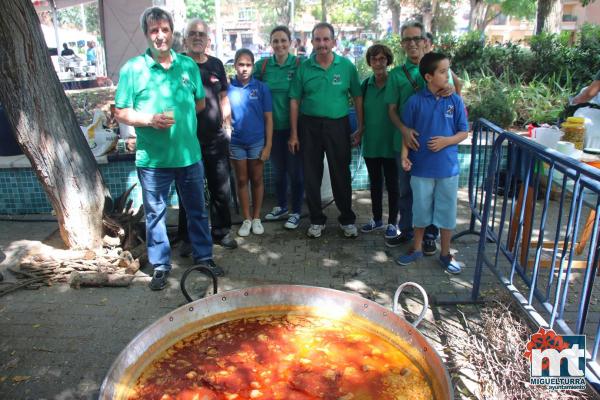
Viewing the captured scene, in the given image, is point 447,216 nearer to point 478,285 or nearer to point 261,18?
point 478,285

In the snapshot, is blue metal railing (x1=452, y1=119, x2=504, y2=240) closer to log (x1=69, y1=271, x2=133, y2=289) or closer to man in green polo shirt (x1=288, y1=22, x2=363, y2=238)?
man in green polo shirt (x1=288, y1=22, x2=363, y2=238)

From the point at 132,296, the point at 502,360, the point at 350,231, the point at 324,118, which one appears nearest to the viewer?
the point at 502,360

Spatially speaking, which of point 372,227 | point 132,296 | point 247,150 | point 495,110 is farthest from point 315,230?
point 495,110

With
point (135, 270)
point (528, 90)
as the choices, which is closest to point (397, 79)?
point (135, 270)

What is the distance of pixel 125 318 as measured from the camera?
3.79 meters

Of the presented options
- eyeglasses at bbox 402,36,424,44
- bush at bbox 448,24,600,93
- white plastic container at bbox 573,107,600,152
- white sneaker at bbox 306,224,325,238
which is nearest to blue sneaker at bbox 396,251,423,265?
white sneaker at bbox 306,224,325,238

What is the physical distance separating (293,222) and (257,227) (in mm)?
416

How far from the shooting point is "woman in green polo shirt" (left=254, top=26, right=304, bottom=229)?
4996 mm

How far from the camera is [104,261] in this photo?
4.55 meters

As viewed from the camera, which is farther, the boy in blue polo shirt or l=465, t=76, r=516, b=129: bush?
l=465, t=76, r=516, b=129: bush

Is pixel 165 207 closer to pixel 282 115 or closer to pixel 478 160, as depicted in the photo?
pixel 282 115

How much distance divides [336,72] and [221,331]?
314 centimetres

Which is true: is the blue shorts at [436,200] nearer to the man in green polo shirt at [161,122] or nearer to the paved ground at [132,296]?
the paved ground at [132,296]

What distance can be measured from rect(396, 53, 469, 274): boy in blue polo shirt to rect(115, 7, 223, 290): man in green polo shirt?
179 centimetres
